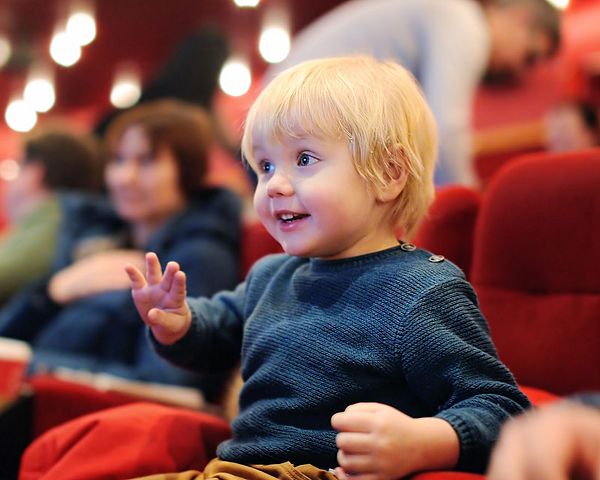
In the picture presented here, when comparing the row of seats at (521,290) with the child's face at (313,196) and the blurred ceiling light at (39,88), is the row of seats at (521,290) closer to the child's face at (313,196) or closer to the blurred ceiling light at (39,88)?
the child's face at (313,196)

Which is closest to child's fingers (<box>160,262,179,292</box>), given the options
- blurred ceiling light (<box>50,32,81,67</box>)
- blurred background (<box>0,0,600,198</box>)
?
blurred background (<box>0,0,600,198</box>)

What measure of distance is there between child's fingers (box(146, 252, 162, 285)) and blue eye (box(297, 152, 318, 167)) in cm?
23

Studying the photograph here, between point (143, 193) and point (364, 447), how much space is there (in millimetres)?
1221

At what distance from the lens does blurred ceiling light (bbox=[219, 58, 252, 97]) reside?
17.7 ft

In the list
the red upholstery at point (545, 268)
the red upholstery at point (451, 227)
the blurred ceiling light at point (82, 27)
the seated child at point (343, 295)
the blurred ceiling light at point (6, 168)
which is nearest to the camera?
the seated child at point (343, 295)

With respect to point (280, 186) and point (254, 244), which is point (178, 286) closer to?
point (280, 186)

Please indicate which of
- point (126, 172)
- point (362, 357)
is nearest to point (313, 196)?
point (362, 357)

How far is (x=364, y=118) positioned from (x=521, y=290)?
0.43 m

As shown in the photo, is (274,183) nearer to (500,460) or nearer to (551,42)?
(500,460)

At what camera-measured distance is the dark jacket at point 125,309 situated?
161 centimetres

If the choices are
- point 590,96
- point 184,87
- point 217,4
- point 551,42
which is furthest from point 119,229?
point 217,4

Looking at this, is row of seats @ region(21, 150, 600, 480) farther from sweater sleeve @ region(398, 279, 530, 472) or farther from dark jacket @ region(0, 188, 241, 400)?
dark jacket @ region(0, 188, 241, 400)

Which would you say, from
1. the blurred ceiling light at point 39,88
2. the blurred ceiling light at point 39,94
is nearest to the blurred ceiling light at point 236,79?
the blurred ceiling light at point 39,88

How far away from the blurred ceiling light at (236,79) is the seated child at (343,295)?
4.47m
